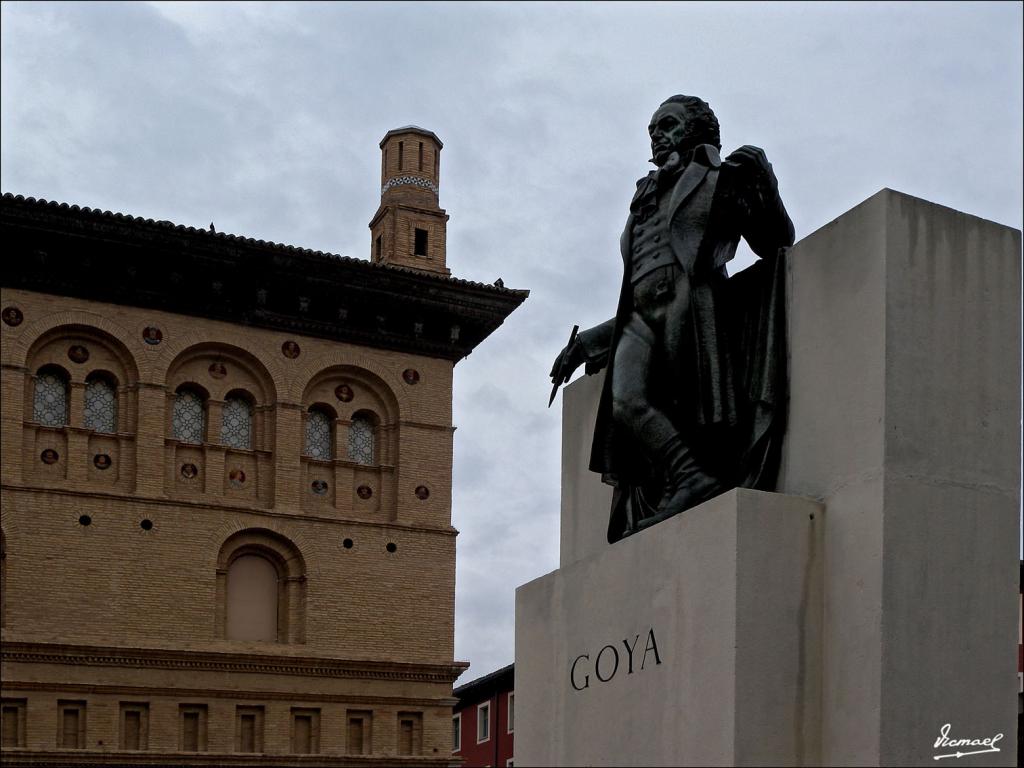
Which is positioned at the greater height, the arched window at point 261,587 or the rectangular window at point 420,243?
the rectangular window at point 420,243

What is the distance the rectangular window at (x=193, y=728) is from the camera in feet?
97.1

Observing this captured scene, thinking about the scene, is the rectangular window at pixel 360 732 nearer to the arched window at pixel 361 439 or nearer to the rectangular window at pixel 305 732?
the rectangular window at pixel 305 732

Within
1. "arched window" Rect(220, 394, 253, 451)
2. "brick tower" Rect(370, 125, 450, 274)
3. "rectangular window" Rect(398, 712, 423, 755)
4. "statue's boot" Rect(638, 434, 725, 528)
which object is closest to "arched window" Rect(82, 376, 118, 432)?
"arched window" Rect(220, 394, 253, 451)

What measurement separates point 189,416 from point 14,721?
18.6 ft

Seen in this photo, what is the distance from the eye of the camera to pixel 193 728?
2972 cm

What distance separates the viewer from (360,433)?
3234 centimetres

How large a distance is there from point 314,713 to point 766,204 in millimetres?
25743

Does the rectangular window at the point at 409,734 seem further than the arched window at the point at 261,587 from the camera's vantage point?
Yes

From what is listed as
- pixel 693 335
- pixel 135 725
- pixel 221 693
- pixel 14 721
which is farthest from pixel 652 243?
pixel 221 693

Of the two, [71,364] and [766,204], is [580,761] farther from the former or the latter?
[71,364]

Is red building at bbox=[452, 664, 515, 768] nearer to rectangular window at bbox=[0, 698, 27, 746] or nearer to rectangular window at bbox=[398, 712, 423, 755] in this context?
rectangular window at bbox=[398, 712, 423, 755]

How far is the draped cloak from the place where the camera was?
5.73 meters

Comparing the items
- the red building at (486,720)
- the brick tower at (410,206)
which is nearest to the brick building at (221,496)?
the brick tower at (410,206)

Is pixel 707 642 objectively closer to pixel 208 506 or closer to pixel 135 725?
pixel 135 725
